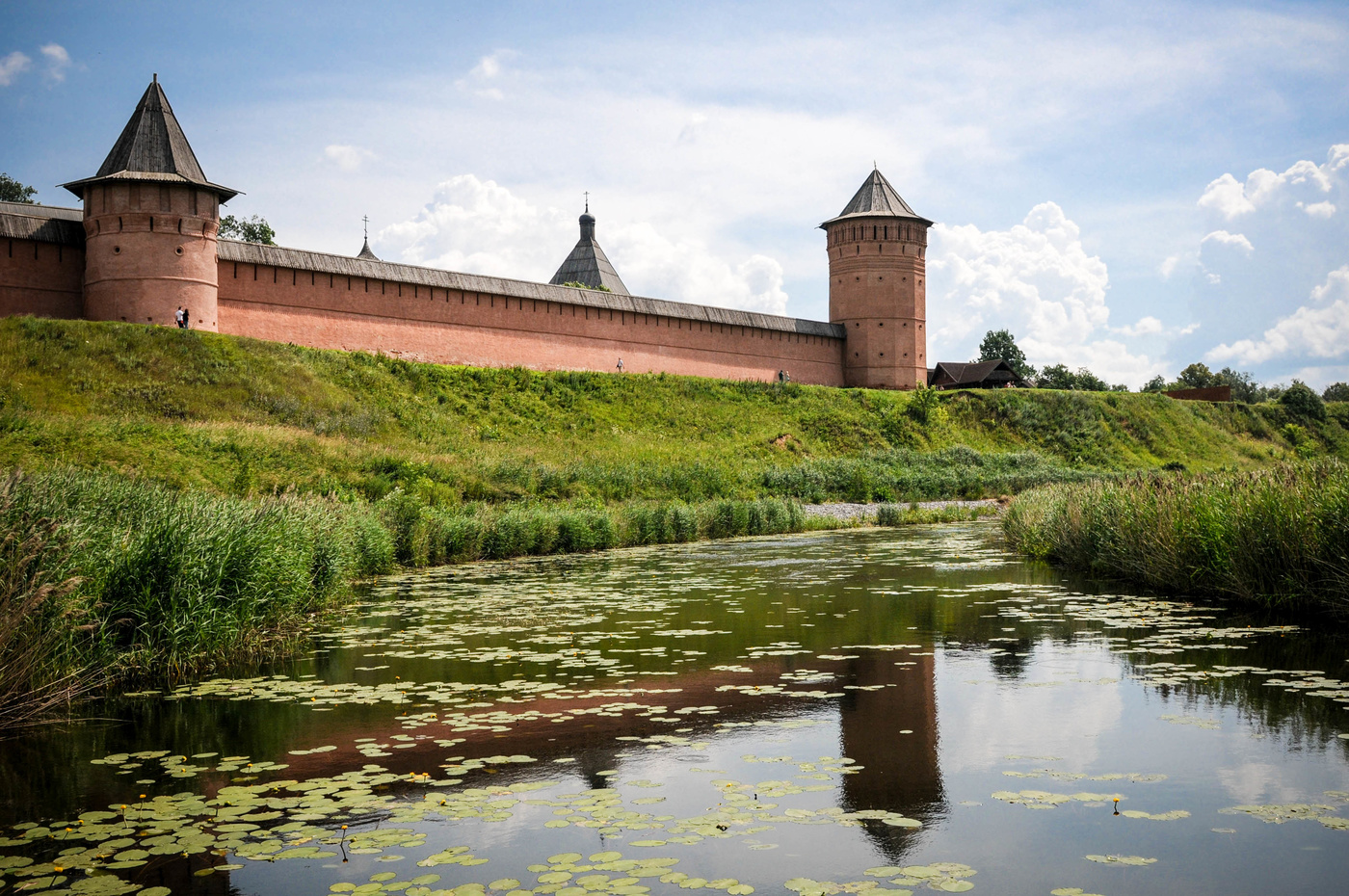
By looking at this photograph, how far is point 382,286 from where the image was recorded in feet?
80.4

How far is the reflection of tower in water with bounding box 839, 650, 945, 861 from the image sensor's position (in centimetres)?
355

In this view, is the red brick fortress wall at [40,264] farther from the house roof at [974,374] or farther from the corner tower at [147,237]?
the house roof at [974,374]

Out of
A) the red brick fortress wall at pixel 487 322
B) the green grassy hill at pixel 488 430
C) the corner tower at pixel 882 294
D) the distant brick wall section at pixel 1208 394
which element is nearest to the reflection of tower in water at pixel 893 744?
the green grassy hill at pixel 488 430

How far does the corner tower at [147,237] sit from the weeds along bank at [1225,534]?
1736cm

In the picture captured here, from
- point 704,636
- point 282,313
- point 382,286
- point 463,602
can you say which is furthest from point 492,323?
point 704,636

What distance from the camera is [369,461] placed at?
17234 millimetres

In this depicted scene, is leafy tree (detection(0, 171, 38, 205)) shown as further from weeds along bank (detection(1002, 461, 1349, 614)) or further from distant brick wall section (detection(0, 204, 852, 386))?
weeds along bank (detection(1002, 461, 1349, 614))

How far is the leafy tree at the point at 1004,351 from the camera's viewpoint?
5738 centimetres

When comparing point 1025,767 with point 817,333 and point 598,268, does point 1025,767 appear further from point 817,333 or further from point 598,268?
point 598,268

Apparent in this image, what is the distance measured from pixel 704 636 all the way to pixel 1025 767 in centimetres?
321

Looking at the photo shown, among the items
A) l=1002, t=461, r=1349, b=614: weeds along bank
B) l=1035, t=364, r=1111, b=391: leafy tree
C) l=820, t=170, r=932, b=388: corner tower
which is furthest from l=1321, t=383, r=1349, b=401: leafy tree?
l=1002, t=461, r=1349, b=614: weeds along bank

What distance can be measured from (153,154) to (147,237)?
199 cm

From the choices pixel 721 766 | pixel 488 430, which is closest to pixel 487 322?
pixel 488 430

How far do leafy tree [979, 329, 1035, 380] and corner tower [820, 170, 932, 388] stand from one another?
23770 millimetres
